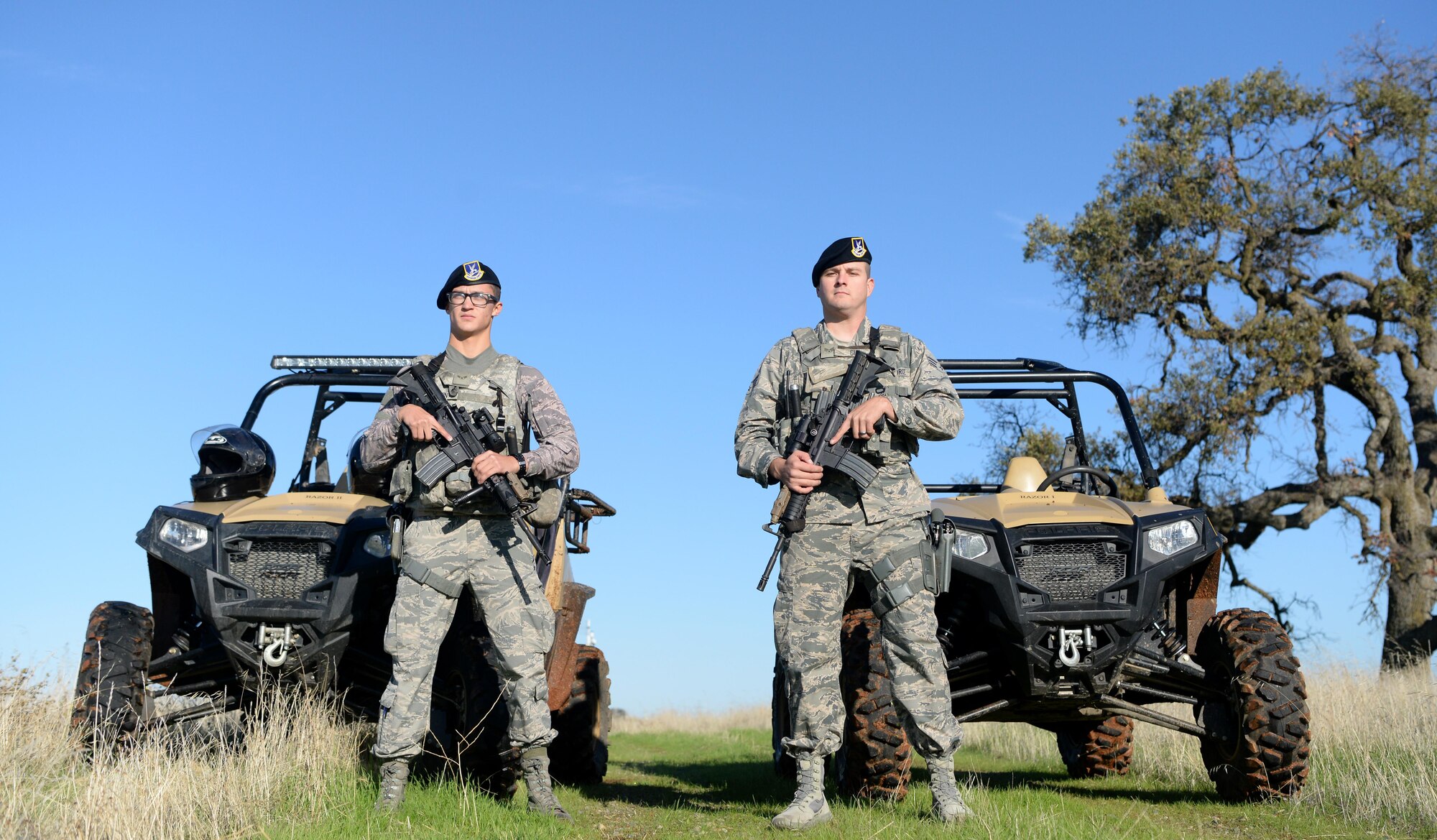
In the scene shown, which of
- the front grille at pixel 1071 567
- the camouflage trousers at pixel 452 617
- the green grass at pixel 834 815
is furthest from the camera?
the front grille at pixel 1071 567

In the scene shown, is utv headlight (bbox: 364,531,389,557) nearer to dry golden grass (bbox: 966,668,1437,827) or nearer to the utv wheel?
the utv wheel

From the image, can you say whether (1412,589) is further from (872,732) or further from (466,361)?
(466,361)

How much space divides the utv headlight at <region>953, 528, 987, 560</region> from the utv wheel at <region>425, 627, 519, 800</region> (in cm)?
232

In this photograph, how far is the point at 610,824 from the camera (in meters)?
6.09

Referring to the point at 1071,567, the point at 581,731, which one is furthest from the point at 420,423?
the point at 1071,567

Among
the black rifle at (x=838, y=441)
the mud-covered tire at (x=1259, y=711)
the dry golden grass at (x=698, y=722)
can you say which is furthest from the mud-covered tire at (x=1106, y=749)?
the dry golden grass at (x=698, y=722)

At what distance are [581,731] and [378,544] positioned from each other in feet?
7.10

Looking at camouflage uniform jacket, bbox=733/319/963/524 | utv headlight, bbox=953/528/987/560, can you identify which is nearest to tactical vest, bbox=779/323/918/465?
camouflage uniform jacket, bbox=733/319/963/524

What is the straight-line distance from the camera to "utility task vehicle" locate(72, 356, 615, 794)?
6.52 meters

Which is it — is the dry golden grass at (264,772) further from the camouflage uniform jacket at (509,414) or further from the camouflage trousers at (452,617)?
the camouflage uniform jacket at (509,414)

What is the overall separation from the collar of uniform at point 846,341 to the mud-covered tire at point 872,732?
1406 mm

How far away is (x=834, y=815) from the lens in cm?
587

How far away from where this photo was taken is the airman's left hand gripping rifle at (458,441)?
19.1 ft

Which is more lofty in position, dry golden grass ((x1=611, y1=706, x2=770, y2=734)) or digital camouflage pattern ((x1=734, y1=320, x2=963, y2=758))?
digital camouflage pattern ((x1=734, y1=320, x2=963, y2=758))
